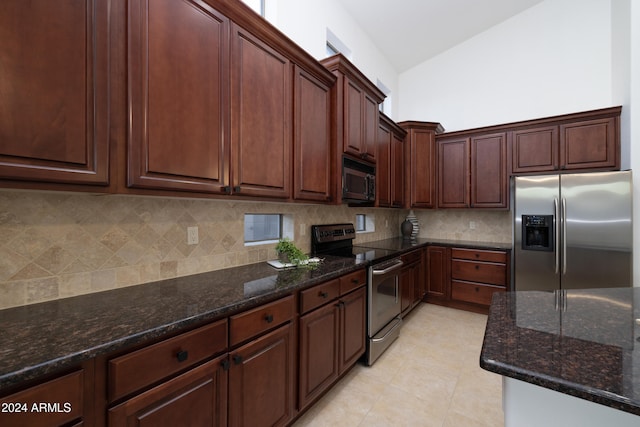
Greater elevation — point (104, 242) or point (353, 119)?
point (353, 119)

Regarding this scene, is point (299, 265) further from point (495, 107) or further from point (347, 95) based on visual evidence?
point (495, 107)

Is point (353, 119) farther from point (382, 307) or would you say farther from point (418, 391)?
point (418, 391)

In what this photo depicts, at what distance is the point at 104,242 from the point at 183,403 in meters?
0.88

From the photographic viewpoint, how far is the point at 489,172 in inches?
147

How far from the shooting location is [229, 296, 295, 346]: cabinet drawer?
126 cm

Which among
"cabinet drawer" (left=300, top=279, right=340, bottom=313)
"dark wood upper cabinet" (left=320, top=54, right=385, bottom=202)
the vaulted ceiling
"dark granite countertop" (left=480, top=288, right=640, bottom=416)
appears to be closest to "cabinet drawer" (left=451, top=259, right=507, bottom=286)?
"dark wood upper cabinet" (left=320, top=54, right=385, bottom=202)

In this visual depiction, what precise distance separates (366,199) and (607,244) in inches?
96.2

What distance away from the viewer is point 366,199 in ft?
9.32

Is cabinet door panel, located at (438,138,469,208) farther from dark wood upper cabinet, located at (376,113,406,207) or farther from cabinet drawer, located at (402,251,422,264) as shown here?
cabinet drawer, located at (402,251,422,264)

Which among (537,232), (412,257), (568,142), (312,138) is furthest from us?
(412,257)

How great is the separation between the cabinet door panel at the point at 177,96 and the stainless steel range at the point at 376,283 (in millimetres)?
1407

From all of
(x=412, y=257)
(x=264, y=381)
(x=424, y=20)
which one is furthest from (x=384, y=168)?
(x=264, y=381)

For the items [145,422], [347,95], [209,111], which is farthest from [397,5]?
[145,422]

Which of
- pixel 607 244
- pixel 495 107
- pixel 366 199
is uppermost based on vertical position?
pixel 495 107
